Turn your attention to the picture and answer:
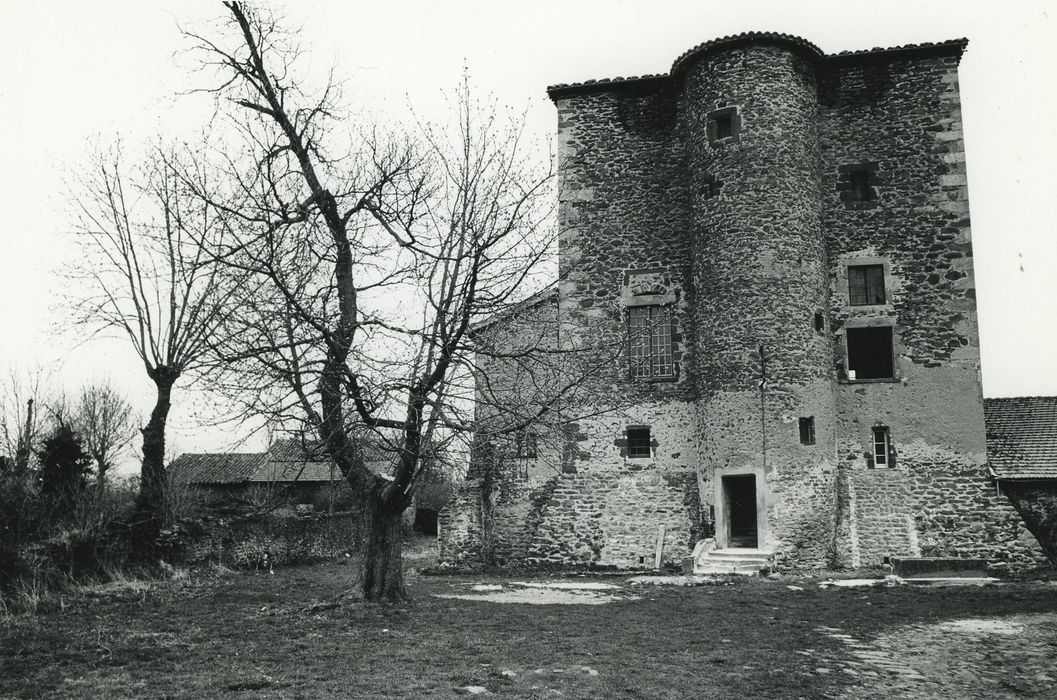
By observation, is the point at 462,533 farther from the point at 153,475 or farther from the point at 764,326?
the point at 764,326

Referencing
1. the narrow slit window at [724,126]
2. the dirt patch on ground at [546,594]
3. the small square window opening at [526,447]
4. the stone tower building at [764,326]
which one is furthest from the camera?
the small square window opening at [526,447]

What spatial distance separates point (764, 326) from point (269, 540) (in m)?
13.4

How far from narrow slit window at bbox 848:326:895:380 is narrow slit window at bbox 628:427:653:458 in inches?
200

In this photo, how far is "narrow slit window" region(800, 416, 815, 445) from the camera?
1868 cm

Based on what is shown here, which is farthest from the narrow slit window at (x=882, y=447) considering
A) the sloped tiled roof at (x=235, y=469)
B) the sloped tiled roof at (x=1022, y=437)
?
the sloped tiled roof at (x=235, y=469)

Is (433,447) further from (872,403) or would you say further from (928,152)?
(928,152)

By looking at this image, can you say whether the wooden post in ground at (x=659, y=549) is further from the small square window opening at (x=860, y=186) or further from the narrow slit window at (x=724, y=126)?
the narrow slit window at (x=724, y=126)

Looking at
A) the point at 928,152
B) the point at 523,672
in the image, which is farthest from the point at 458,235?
the point at 928,152

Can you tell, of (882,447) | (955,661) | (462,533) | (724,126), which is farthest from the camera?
(462,533)

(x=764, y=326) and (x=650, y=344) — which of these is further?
(x=650, y=344)

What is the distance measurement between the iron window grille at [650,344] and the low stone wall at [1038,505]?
8.39m

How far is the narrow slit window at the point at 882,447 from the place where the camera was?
19.5 metres

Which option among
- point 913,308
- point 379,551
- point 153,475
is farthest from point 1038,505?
point 153,475

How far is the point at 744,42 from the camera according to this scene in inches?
782
